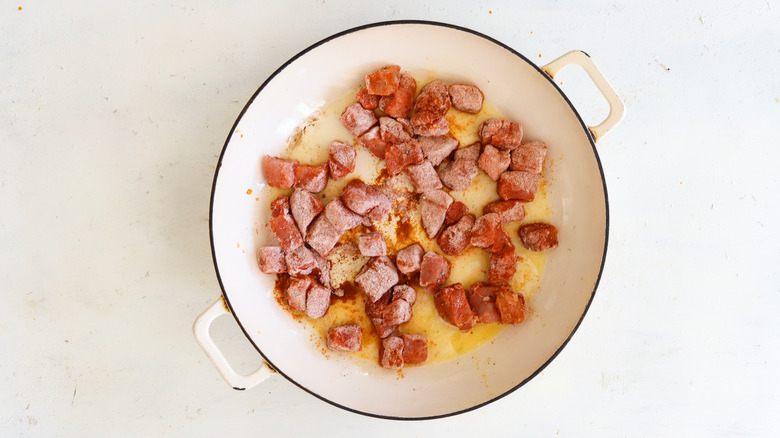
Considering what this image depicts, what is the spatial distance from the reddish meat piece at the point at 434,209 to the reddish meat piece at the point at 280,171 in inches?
18.3

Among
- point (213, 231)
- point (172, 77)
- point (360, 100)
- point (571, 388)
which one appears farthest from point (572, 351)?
point (172, 77)

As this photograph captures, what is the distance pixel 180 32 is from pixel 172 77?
0.53 ft

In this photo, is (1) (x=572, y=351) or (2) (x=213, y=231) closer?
(2) (x=213, y=231)

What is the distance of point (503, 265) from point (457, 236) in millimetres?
188

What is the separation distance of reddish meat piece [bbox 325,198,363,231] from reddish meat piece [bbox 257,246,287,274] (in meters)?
0.22

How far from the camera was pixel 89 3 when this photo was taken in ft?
5.92

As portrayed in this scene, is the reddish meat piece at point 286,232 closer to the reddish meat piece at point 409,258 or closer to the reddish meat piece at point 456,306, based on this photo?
the reddish meat piece at point 409,258

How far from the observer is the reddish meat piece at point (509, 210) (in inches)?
68.7

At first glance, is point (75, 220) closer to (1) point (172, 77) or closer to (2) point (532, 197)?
(1) point (172, 77)

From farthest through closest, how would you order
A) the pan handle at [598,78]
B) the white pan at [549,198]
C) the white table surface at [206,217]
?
the white table surface at [206,217] < the white pan at [549,198] < the pan handle at [598,78]

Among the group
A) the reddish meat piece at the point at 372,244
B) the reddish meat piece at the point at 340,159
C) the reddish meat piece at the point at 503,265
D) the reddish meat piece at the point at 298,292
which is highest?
the reddish meat piece at the point at 340,159

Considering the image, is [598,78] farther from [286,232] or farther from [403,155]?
[286,232]

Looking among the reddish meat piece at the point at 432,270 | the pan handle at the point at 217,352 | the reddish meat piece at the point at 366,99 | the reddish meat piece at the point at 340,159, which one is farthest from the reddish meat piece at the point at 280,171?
A: the reddish meat piece at the point at 432,270

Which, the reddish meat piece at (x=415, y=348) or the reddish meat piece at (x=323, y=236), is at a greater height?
the reddish meat piece at (x=323, y=236)
